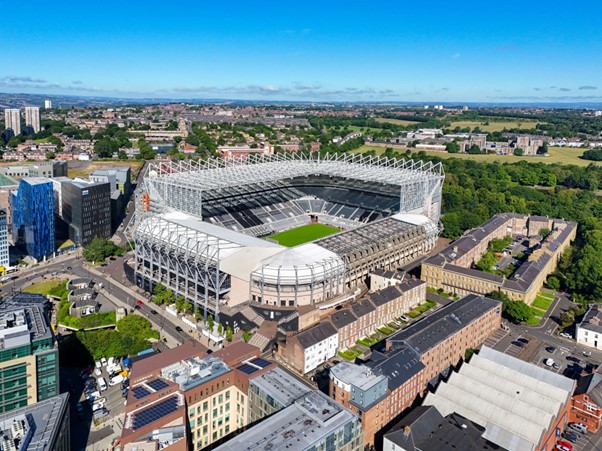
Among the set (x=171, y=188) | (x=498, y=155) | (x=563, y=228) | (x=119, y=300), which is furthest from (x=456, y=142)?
(x=119, y=300)

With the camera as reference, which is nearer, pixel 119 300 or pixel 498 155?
pixel 119 300

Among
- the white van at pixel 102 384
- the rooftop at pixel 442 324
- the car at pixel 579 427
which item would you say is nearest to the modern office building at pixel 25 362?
the white van at pixel 102 384

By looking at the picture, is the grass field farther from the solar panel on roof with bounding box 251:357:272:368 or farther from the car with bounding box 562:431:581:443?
the solar panel on roof with bounding box 251:357:272:368

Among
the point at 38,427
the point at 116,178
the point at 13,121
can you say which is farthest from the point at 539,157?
the point at 13,121

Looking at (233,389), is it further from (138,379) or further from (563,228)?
(563,228)

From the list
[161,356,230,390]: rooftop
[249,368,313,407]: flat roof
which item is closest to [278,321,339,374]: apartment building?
[249,368,313,407]: flat roof

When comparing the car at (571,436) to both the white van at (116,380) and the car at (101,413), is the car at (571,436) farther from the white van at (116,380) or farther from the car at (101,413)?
the white van at (116,380)
